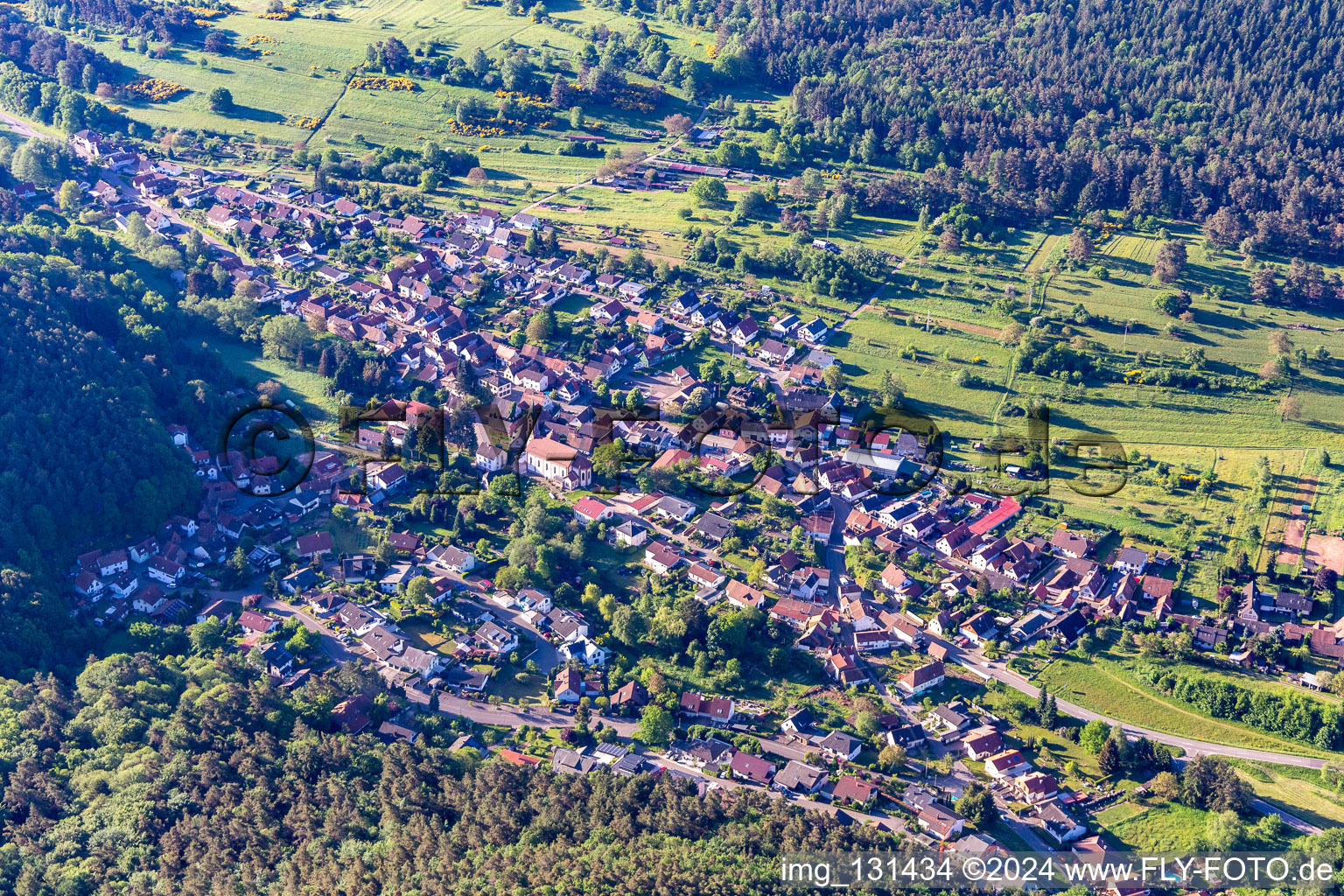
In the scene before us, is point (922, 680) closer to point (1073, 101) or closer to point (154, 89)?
point (1073, 101)

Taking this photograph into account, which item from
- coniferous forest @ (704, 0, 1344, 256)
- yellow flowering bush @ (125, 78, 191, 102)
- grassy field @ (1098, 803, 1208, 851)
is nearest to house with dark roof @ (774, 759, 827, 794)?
grassy field @ (1098, 803, 1208, 851)

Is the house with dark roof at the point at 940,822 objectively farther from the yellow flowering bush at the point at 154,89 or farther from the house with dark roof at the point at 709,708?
the yellow flowering bush at the point at 154,89

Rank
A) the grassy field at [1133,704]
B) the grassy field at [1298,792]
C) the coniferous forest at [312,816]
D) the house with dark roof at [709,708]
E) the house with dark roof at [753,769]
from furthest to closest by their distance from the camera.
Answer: the house with dark roof at [709,708] < the grassy field at [1133,704] < the house with dark roof at [753,769] < the grassy field at [1298,792] < the coniferous forest at [312,816]

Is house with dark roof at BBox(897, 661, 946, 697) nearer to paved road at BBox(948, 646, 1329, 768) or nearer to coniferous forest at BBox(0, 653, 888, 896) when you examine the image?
paved road at BBox(948, 646, 1329, 768)

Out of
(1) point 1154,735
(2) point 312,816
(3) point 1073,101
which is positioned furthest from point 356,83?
(1) point 1154,735

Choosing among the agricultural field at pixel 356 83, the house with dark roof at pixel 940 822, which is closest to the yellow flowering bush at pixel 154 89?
the agricultural field at pixel 356 83

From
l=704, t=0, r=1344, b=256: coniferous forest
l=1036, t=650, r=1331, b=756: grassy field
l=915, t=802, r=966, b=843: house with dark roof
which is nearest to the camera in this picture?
l=915, t=802, r=966, b=843: house with dark roof

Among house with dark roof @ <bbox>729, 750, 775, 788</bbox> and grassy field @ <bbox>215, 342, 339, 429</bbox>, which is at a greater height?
grassy field @ <bbox>215, 342, 339, 429</bbox>

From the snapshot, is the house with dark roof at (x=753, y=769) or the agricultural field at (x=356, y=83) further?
the agricultural field at (x=356, y=83)

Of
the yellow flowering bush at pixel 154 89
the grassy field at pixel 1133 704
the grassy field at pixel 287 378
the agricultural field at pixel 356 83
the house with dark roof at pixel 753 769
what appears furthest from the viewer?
the yellow flowering bush at pixel 154 89
